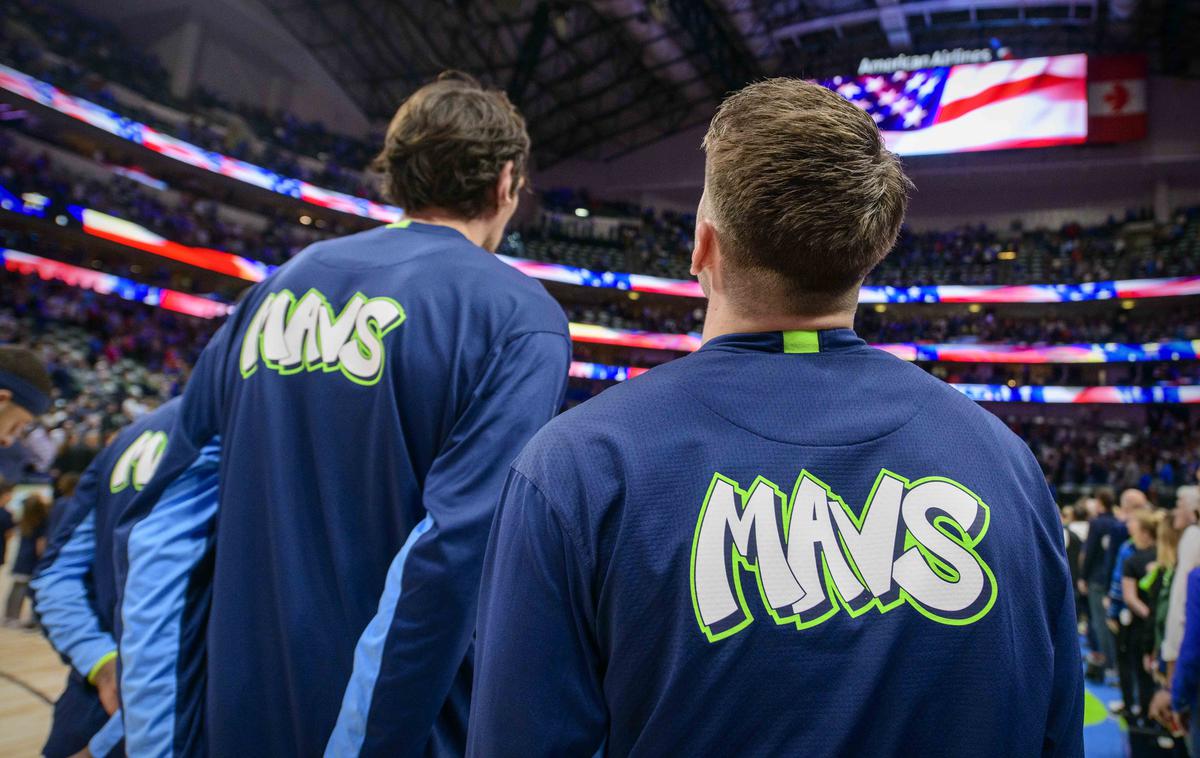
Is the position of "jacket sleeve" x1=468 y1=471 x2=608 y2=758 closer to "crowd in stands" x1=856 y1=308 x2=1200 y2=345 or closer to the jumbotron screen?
"crowd in stands" x1=856 y1=308 x2=1200 y2=345

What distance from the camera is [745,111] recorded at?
882 mm

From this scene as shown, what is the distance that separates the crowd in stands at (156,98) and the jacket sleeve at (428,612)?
64.5ft

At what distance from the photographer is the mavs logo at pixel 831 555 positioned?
2.51ft

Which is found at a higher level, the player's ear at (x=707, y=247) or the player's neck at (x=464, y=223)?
the player's neck at (x=464, y=223)

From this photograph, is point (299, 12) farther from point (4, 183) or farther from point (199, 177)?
point (4, 183)

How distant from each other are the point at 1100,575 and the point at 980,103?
2007 cm

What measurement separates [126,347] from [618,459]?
19.2 metres

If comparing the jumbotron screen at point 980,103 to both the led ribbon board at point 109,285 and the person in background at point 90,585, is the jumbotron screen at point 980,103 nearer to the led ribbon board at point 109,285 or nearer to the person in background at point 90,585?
the led ribbon board at point 109,285

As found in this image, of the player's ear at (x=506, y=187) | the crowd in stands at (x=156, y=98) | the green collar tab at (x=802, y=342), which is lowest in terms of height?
the green collar tab at (x=802, y=342)

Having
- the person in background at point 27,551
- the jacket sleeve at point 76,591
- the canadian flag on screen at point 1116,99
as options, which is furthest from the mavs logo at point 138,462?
the canadian flag on screen at point 1116,99

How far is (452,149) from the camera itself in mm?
1371

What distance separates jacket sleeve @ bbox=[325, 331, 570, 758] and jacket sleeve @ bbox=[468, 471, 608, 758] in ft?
0.96

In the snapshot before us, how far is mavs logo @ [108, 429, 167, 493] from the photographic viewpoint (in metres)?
1.79

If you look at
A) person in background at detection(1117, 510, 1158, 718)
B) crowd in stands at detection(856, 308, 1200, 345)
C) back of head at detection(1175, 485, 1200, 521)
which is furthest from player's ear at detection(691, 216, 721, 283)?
crowd in stands at detection(856, 308, 1200, 345)
